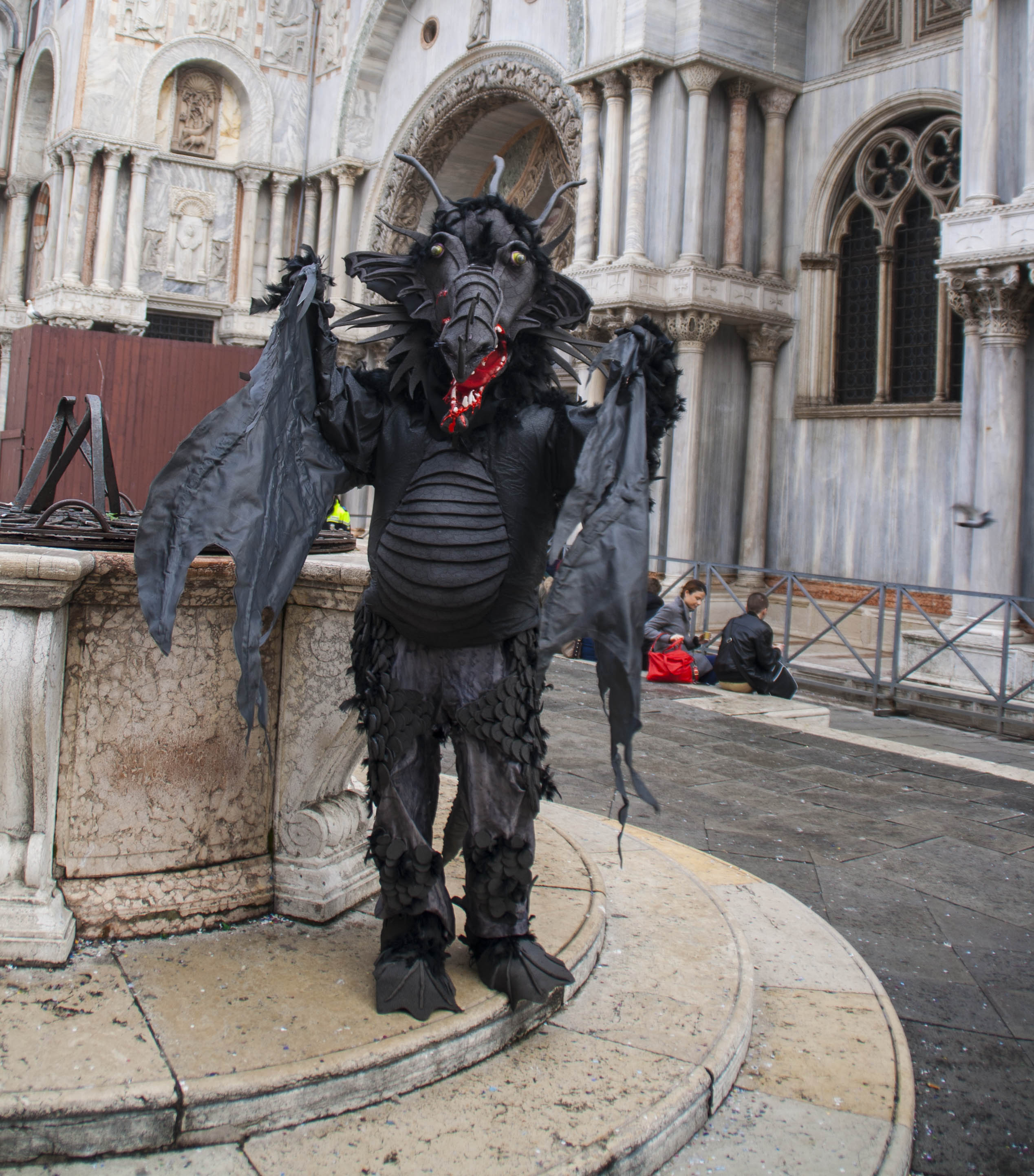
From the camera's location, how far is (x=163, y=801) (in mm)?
2678

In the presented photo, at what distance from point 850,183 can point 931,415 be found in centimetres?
299

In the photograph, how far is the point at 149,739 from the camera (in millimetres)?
2645

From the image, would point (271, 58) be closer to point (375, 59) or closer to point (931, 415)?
point (375, 59)

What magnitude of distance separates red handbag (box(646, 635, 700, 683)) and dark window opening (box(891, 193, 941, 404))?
4732mm

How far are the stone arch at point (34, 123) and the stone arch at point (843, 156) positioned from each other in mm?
17579

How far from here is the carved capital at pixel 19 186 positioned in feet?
76.0

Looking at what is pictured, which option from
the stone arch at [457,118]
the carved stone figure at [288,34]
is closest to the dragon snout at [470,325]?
the stone arch at [457,118]

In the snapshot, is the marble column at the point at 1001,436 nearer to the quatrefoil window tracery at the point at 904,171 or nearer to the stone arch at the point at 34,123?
the quatrefoil window tracery at the point at 904,171

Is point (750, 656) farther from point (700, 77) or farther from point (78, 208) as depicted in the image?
point (78, 208)

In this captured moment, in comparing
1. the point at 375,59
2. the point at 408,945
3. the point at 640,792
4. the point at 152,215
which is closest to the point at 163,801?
the point at 408,945

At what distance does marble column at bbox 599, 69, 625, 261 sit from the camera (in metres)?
12.1

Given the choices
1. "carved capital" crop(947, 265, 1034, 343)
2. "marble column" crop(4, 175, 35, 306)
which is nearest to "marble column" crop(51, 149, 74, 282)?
"marble column" crop(4, 175, 35, 306)

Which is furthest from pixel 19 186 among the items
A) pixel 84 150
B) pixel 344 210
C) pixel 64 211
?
pixel 344 210

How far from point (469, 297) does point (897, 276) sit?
10619 mm
